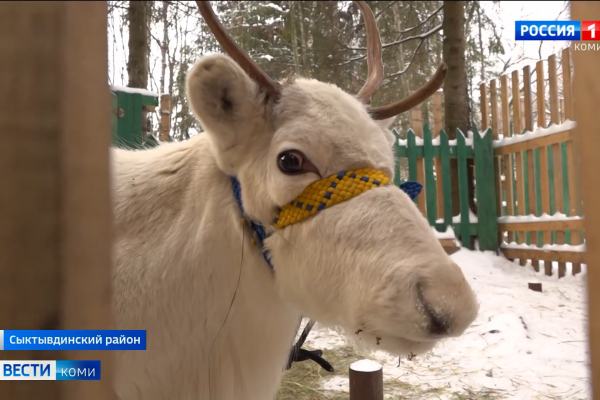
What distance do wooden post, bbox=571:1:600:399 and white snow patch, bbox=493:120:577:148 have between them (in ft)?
18.5

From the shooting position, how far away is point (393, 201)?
158 centimetres

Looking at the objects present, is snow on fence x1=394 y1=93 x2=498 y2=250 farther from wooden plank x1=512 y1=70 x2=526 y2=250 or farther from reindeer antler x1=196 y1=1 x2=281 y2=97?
reindeer antler x1=196 y1=1 x2=281 y2=97

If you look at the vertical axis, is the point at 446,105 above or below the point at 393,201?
above

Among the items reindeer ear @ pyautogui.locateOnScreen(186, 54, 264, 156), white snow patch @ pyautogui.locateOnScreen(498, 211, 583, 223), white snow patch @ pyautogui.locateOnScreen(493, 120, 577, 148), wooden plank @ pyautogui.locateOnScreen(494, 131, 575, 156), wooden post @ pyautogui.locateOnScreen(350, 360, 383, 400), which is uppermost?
white snow patch @ pyautogui.locateOnScreen(493, 120, 577, 148)

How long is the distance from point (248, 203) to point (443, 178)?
5.84m

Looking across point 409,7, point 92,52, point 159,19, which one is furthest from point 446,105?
point 92,52

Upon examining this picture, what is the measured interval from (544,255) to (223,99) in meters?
5.68

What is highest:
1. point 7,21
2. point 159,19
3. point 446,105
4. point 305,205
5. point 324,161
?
point 159,19

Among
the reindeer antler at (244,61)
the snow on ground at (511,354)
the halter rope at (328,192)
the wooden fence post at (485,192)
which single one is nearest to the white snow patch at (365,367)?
the snow on ground at (511,354)

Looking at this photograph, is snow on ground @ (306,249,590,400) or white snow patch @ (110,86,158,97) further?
white snow patch @ (110,86,158,97)

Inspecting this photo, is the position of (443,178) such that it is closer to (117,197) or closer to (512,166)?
(512,166)

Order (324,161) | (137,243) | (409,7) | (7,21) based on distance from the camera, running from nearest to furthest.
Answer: (7,21)
(324,161)
(137,243)
(409,7)

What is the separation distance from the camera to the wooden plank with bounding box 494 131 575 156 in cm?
585

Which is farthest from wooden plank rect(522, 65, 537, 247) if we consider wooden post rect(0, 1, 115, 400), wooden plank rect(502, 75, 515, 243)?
wooden post rect(0, 1, 115, 400)
